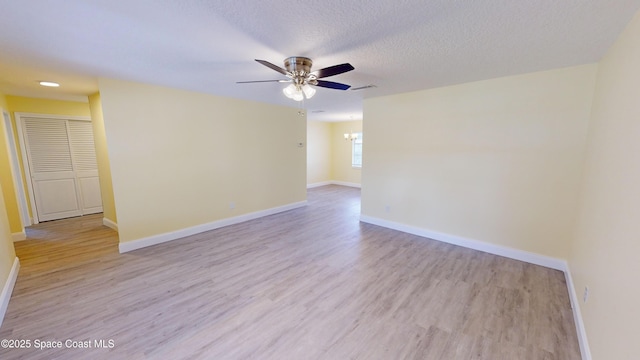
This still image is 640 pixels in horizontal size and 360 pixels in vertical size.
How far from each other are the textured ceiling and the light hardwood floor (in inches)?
91.4

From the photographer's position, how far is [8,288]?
7.77 ft

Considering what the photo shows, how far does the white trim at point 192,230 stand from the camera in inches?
135

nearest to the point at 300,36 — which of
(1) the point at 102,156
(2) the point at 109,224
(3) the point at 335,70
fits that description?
(3) the point at 335,70

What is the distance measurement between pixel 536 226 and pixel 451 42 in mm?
2512

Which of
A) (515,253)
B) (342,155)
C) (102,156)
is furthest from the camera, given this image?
(342,155)

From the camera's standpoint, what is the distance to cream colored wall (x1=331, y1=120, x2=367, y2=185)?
8477 mm

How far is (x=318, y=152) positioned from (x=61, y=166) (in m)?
6.39

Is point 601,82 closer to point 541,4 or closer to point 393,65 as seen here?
point 541,4

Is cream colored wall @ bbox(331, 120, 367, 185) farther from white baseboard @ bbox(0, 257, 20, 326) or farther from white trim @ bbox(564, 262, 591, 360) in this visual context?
white baseboard @ bbox(0, 257, 20, 326)

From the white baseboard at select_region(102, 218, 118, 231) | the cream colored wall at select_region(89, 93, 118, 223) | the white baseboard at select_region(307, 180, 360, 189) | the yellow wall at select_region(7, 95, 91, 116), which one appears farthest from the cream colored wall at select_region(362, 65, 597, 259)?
the yellow wall at select_region(7, 95, 91, 116)

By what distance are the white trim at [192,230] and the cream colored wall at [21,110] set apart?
7.23ft

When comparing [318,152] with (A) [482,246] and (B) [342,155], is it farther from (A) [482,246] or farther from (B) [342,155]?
(A) [482,246]

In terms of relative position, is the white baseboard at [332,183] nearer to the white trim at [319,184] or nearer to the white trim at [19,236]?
the white trim at [319,184]

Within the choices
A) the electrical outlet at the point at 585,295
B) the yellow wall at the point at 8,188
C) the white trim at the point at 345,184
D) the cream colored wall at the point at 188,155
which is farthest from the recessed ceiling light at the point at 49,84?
the white trim at the point at 345,184
